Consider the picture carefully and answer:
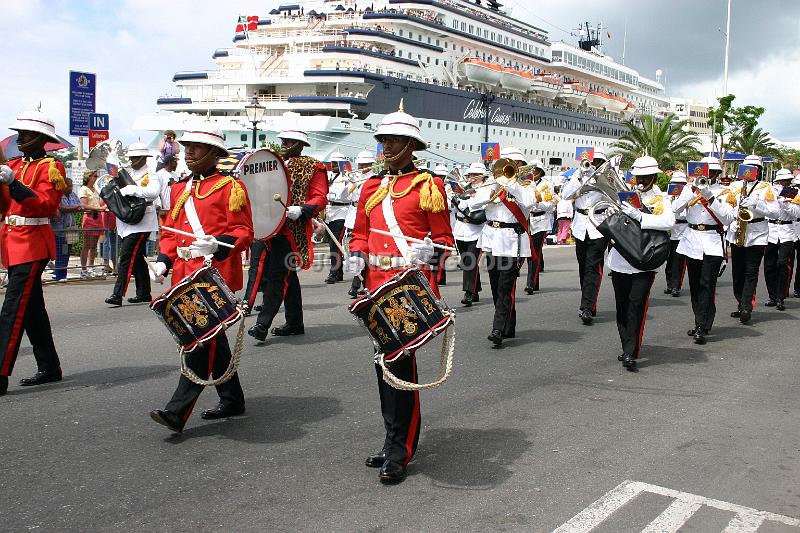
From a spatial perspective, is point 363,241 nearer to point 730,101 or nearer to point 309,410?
point 309,410

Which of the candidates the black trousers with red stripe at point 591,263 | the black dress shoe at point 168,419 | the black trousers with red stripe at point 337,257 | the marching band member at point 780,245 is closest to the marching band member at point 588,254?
the black trousers with red stripe at point 591,263

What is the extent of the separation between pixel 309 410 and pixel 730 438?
3.04 meters

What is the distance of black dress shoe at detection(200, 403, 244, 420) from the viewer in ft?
20.5

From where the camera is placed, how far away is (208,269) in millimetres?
5648

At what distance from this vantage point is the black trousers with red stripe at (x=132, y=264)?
1168 cm

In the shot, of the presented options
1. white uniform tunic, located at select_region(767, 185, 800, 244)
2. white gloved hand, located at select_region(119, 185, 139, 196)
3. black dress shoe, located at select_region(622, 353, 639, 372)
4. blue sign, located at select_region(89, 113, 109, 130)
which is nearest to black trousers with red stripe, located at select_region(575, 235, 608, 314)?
white uniform tunic, located at select_region(767, 185, 800, 244)

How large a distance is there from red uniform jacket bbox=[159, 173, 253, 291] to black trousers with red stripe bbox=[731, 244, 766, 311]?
7.99m

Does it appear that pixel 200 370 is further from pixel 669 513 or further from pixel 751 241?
pixel 751 241

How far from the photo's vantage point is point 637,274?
8586 millimetres

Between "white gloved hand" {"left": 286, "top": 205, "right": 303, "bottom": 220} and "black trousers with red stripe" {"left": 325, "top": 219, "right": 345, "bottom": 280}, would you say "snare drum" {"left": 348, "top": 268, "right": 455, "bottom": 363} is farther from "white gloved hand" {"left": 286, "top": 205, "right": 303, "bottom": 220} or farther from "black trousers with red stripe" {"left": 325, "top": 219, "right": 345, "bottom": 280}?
"black trousers with red stripe" {"left": 325, "top": 219, "right": 345, "bottom": 280}

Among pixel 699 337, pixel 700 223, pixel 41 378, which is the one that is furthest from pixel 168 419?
pixel 700 223

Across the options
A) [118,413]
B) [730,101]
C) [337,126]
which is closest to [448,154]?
[337,126]

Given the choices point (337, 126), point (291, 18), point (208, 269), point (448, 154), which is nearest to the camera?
point (208, 269)

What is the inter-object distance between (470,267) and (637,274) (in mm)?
4585
